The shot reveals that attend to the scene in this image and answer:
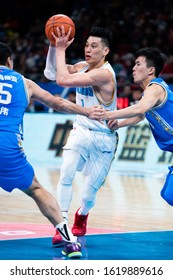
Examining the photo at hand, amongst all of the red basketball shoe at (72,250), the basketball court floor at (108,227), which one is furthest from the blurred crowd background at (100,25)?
the red basketball shoe at (72,250)

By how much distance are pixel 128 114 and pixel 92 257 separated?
1.41 m

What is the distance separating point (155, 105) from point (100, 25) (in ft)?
52.2

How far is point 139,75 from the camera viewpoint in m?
7.75

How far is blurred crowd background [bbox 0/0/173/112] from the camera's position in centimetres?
2109

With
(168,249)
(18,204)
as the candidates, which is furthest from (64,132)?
(168,249)

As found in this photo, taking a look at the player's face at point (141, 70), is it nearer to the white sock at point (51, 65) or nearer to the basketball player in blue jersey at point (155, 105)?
the basketball player in blue jersey at point (155, 105)

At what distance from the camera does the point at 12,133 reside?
679 cm

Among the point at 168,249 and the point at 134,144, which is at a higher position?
the point at 168,249

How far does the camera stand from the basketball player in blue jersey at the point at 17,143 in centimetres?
669

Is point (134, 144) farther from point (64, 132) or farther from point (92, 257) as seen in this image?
point (92, 257)

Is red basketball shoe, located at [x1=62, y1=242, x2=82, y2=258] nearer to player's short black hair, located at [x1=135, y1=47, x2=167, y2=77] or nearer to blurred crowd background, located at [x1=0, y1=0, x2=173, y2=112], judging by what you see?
player's short black hair, located at [x1=135, y1=47, x2=167, y2=77]

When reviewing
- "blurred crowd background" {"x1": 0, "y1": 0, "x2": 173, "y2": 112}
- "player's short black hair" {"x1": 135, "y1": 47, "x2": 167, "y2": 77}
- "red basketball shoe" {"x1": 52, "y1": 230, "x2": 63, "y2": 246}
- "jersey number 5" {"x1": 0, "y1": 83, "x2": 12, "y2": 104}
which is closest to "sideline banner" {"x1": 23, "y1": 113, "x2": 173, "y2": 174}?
"blurred crowd background" {"x1": 0, "y1": 0, "x2": 173, "y2": 112}

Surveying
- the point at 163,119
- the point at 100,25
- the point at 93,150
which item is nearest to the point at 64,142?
the point at 100,25
